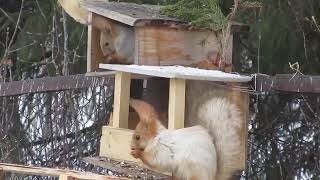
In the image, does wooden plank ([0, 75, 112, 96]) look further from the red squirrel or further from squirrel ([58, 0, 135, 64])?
the red squirrel

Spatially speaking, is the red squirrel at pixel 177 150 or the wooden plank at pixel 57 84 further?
the wooden plank at pixel 57 84

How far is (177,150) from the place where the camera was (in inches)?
100.0

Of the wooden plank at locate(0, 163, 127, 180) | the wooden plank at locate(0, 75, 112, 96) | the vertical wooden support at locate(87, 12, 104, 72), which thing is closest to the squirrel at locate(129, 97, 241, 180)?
the wooden plank at locate(0, 163, 127, 180)

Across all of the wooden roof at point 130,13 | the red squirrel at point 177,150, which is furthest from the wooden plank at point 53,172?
the wooden roof at point 130,13

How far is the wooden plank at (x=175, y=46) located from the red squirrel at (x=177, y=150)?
288 millimetres

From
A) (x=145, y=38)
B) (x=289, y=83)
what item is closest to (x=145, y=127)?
(x=145, y=38)

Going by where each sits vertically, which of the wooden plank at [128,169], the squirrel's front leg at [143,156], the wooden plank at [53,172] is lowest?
the wooden plank at [53,172]

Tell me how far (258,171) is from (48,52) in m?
2.60

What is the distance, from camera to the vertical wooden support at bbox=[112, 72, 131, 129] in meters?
2.83

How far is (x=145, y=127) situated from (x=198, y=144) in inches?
8.6

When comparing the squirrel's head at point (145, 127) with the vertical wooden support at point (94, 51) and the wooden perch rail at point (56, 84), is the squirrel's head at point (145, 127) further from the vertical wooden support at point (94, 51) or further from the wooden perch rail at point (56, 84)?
the wooden perch rail at point (56, 84)

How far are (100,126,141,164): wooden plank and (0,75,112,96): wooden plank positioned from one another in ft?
1.76

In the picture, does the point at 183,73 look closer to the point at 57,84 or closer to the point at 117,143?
the point at 117,143

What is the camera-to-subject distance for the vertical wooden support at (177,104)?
8.56ft
